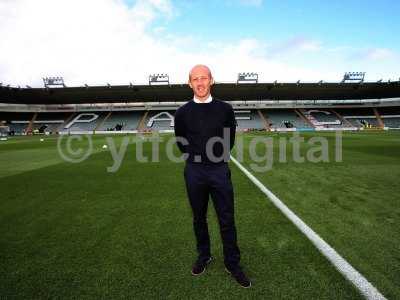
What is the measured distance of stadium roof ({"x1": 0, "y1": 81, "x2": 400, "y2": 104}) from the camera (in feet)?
158

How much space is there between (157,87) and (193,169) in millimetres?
47474

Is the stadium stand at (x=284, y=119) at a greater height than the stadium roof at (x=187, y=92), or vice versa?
the stadium roof at (x=187, y=92)

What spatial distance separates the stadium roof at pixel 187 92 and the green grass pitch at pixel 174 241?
40.6m

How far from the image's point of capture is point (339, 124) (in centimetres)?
5188

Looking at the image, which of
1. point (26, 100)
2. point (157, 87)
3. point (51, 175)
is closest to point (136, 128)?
point (157, 87)

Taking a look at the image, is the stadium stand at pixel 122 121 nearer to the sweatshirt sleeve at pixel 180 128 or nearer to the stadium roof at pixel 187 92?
the stadium roof at pixel 187 92

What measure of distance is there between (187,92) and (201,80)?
50.0 metres

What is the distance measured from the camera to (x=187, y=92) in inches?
2039

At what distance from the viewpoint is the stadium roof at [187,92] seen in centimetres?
4825

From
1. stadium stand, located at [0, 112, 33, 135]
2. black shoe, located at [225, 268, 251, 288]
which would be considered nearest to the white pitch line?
black shoe, located at [225, 268, 251, 288]

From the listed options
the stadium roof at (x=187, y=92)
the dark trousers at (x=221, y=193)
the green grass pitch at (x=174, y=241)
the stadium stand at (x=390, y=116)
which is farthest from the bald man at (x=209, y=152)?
the stadium stand at (x=390, y=116)

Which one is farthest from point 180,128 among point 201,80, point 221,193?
point 221,193

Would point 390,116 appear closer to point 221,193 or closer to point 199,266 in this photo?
point 221,193

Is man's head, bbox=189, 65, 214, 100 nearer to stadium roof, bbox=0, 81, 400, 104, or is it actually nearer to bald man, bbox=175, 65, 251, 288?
bald man, bbox=175, 65, 251, 288
